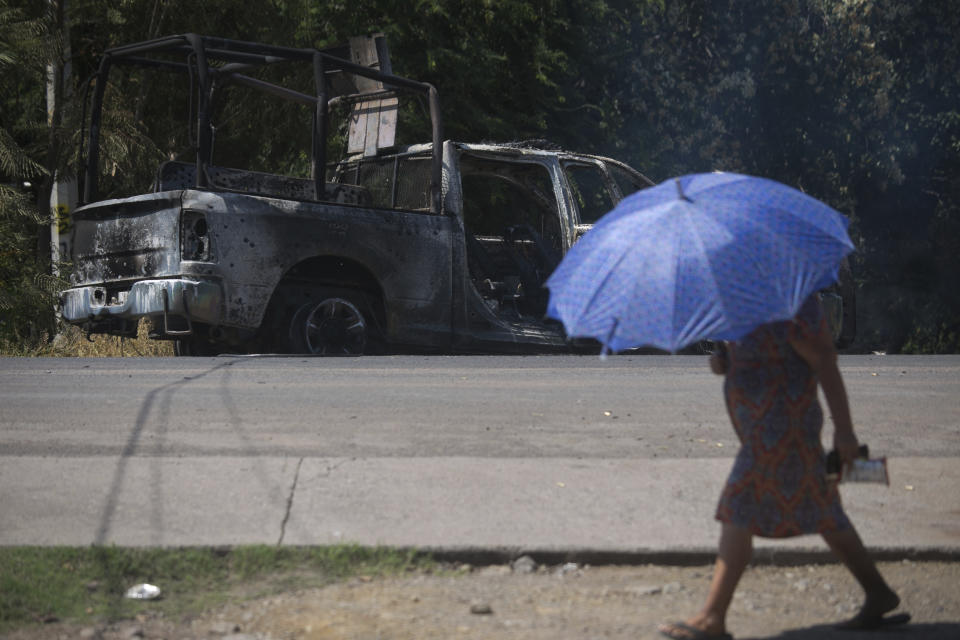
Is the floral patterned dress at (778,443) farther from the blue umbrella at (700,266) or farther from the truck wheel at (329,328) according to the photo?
the truck wheel at (329,328)

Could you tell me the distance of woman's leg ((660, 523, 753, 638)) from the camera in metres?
3.75

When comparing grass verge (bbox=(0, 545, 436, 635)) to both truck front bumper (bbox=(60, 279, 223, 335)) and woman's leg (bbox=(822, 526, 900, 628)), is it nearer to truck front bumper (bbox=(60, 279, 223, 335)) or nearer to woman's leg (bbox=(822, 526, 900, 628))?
woman's leg (bbox=(822, 526, 900, 628))

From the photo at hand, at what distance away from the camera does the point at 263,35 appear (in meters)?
19.2

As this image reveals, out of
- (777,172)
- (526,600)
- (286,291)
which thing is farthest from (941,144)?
(526,600)

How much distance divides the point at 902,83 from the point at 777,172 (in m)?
3.65

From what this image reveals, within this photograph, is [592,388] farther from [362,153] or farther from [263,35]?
[263,35]

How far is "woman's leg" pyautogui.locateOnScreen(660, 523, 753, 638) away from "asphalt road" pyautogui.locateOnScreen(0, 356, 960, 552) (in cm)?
109

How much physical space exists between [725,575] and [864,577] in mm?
524

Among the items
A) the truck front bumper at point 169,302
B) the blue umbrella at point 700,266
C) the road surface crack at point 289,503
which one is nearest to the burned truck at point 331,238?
the truck front bumper at point 169,302

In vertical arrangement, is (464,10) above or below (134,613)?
above

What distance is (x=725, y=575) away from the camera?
149 inches

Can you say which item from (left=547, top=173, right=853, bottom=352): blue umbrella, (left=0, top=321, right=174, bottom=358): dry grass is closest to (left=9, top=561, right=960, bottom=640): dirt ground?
(left=547, top=173, right=853, bottom=352): blue umbrella

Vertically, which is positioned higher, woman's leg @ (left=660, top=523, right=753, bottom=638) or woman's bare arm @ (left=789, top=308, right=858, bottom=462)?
woman's bare arm @ (left=789, top=308, right=858, bottom=462)

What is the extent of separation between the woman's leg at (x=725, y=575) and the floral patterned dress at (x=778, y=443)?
1.7 inches
